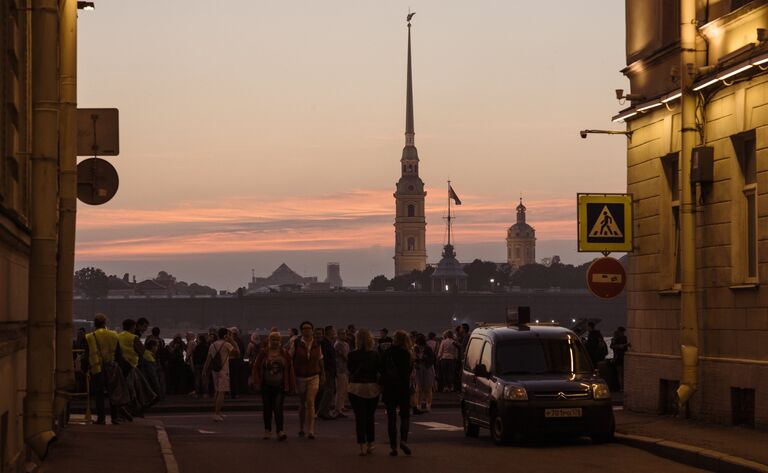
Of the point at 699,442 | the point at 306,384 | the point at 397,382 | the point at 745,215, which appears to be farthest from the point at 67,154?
the point at 745,215

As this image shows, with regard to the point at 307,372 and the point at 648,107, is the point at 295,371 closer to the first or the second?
the point at 307,372

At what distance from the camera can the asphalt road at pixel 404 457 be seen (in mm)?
17688

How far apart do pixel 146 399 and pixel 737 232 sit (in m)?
10.00

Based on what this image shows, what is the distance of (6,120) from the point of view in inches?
498

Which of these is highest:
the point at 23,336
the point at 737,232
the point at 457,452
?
the point at 737,232

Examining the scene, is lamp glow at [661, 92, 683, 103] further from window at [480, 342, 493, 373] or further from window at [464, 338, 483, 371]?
window at [480, 342, 493, 373]

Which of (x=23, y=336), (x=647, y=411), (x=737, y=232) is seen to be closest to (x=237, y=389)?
(x=647, y=411)

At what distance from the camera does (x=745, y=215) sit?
21.9m

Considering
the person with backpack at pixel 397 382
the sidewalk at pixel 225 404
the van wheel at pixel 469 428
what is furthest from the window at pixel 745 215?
the sidewalk at pixel 225 404

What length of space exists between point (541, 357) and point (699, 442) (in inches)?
114

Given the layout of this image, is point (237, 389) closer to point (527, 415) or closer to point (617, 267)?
point (617, 267)

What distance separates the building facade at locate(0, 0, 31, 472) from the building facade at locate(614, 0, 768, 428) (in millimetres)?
10229

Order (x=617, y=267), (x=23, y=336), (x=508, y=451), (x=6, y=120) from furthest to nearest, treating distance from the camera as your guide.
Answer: (x=617, y=267), (x=508, y=451), (x=23, y=336), (x=6, y=120)

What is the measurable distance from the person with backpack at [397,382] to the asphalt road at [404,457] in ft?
1.12
